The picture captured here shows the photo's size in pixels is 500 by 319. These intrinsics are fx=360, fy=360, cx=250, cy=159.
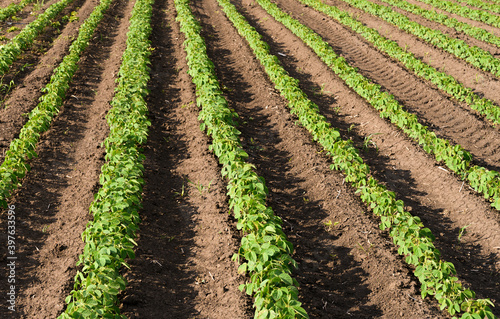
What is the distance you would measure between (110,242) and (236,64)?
9.13 m

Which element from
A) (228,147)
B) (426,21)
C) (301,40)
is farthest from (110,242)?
(426,21)

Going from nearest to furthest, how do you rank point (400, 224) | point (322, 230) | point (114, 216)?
point (114, 216), point (400, 224), point (322, 230)

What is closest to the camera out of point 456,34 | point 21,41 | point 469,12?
point 21,41

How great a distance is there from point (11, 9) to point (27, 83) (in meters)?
10.7

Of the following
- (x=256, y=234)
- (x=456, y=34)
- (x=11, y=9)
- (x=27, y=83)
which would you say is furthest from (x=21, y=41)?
(x=456, y=34)

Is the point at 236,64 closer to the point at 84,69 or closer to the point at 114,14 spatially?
the point at 84,69

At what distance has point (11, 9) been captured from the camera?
1816 centimetres

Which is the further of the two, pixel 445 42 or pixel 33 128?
pixel 445 42

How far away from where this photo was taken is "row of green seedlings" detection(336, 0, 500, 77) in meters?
12.3

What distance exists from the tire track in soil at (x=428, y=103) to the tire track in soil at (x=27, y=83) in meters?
10.0

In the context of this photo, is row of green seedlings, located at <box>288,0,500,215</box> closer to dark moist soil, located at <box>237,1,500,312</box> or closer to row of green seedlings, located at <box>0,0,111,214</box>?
dark moist soil, located at <box>237,1,500,312</box>

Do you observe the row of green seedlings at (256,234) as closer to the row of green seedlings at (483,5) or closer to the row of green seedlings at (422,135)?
the row of green seedlings at (422,135)

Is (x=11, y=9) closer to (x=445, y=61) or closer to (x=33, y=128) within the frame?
(x=33, y=128)

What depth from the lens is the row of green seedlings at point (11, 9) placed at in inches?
674
